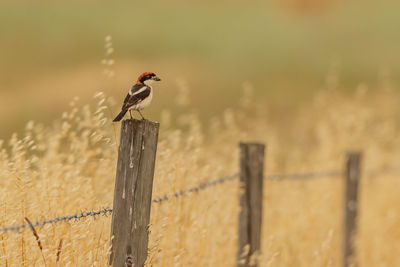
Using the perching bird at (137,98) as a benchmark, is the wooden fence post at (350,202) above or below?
below

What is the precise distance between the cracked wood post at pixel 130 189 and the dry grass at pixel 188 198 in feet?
0.39

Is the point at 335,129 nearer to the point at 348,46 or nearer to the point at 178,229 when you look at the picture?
the point at 178,229

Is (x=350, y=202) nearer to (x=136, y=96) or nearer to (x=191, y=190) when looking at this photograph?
(x=191, y=190)

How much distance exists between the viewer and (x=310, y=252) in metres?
7.39

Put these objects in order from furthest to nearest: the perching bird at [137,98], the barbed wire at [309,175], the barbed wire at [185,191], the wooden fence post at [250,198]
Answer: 1. the barbed wire at [309,175]
2. the wooden fence post at [250,198]
3. the perching bird at [137,98]
4. the barbed wire at [185,191]

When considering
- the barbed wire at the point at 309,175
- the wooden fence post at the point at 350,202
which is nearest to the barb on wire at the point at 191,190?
the barbed wire at the point at 309,175

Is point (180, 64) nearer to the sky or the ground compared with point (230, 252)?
nearer to the sky

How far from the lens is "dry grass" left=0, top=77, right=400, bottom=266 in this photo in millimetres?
4402

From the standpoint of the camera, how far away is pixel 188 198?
17.7 feet

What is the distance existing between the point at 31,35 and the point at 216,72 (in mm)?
7121

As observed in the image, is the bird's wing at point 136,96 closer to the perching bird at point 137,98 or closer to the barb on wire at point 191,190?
the perching bird at point 137,98

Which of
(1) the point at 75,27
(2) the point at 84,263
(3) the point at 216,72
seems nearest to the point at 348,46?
(3) the point at 216,72

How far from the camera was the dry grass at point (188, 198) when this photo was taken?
14.4 ft

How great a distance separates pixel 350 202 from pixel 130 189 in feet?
16.0
